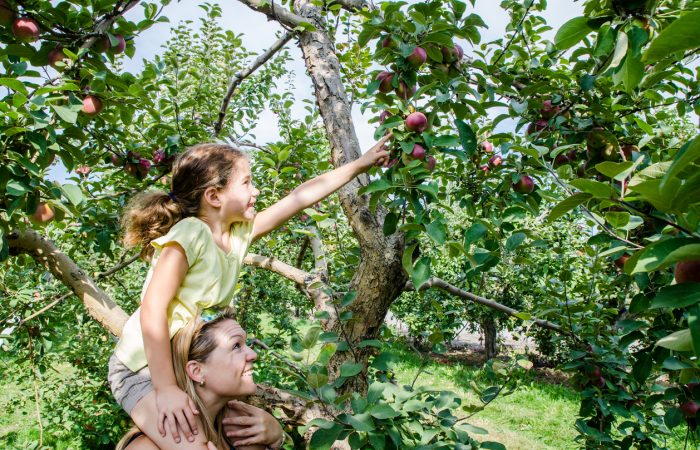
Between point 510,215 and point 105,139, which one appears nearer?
point 510,215

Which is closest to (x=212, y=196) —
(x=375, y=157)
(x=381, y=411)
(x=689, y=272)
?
→ (x=375, y=157)

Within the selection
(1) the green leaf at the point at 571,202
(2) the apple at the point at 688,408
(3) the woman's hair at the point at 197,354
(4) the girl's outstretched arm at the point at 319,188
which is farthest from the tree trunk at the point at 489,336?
(1) the green leaf at the point at 571,202

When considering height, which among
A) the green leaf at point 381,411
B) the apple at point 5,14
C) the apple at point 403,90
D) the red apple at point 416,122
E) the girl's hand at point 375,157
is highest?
the apple at point 5,14

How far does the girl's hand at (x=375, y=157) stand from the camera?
5.09ft

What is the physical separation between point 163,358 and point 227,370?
0.19 metres

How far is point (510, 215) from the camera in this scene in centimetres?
142

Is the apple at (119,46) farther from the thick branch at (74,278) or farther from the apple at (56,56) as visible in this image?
the thick branch at (74,278)

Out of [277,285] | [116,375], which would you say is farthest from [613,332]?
[277,285]

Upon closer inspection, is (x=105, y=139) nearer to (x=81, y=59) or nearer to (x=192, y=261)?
(x=81, y=59)

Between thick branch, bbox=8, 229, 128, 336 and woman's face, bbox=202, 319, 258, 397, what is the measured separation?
80 cm

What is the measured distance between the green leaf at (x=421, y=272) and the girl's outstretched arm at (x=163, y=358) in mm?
681

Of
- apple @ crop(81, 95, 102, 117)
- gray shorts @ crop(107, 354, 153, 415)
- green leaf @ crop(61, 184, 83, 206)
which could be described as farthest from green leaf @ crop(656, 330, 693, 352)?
apple @ crop(81, 95, 102, 117)

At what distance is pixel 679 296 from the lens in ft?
1.98

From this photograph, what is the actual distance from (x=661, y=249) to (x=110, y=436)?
4.29 meters
